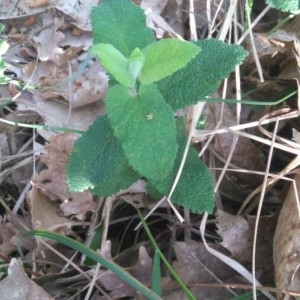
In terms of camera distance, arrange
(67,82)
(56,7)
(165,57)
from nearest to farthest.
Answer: (165,57)
(67,82)
(56,7)

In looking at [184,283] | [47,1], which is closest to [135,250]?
[184,283]

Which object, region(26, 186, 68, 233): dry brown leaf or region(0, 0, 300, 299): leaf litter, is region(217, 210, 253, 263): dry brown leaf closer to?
region(0, 0, 300, 299): leaf litter

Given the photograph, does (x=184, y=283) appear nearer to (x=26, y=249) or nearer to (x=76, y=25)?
(x=26, y=249)

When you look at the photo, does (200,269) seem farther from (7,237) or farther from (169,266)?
(7,237)

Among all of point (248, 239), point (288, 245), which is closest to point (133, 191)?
point (248, 239)

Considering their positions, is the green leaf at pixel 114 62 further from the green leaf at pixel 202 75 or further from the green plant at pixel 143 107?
the green leaf at pixel 202 75

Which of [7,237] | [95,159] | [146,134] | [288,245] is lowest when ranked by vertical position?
[7,237]
